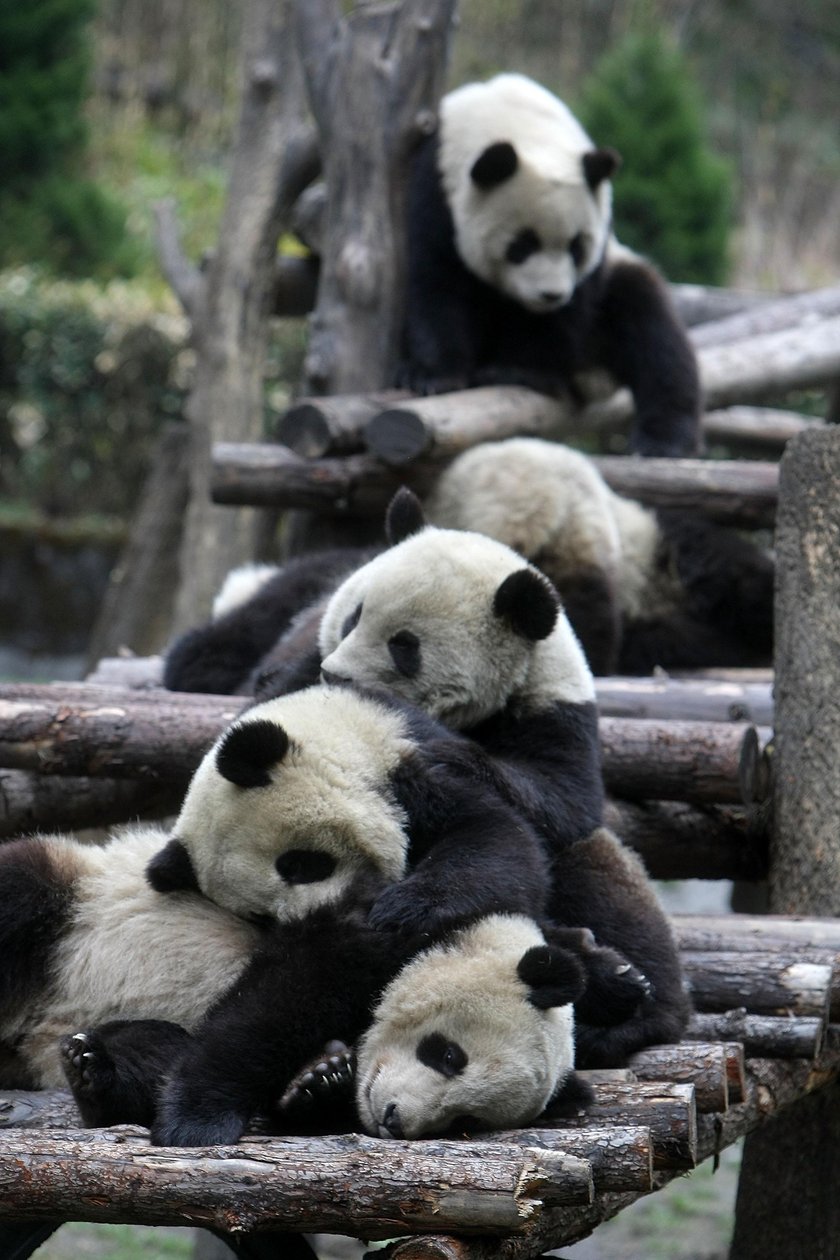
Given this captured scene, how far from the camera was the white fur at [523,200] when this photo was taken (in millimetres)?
6688

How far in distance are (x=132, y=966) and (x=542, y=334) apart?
15.2ft

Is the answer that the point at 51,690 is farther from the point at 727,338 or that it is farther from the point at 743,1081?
the point at 727,338

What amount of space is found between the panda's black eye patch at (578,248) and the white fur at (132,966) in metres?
4.48

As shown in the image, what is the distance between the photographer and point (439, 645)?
350cm

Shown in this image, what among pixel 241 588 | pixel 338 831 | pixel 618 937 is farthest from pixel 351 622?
pixel 241 588

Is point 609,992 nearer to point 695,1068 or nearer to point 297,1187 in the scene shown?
point 695,1068

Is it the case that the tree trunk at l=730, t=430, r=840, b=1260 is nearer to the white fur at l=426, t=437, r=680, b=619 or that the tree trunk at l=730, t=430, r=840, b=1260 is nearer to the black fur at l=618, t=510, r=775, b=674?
the white fur at l=426, t=437, r=680, b=619

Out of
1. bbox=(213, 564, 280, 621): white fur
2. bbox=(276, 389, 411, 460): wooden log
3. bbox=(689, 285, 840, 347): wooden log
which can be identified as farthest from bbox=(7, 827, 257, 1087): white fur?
bbox=(689, 285, 840, 347): wooden log

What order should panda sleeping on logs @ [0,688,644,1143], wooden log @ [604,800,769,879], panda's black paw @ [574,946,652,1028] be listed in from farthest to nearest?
1. wooden log @ [604,800,769,879]
2. panda's black paw @ [574,946,652,1028]
3. panda sleeping on logs @ [0,688,644,1143]

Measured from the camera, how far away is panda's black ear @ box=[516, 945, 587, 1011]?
8.50ft

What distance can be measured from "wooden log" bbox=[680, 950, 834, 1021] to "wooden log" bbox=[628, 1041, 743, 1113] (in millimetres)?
490

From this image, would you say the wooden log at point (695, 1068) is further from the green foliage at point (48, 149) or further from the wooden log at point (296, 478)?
the green foliage at point (48, 149)

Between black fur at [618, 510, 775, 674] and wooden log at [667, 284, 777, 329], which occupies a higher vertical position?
wooden log at [667, 284, 777, 329]

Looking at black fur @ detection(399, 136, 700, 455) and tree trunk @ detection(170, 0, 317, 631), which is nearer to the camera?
black fur @ detection(399, 136, 700, 455)
